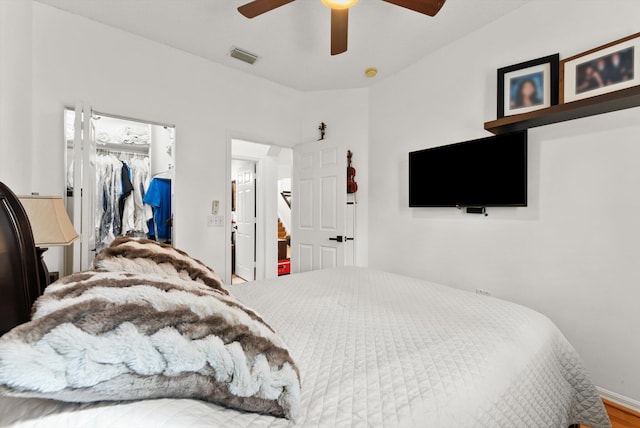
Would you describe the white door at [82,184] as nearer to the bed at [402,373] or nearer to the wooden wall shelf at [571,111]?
the bed at [402,373]

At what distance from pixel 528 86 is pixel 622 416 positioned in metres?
2.13

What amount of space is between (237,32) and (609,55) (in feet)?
8.58

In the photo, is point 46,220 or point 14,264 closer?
point 14,264

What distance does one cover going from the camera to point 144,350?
49 centimetres

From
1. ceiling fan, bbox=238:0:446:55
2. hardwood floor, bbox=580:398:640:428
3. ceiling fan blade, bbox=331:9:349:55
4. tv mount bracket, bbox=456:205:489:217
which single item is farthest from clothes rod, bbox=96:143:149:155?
hardwood floor, bbox=580:398:640:428

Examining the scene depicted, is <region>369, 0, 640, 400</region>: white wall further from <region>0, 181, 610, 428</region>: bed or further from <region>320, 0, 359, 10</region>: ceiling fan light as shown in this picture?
<region>320, 0, 359, 10</region>: ceiling fan light

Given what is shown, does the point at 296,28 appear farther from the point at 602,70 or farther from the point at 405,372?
the point at 405,372

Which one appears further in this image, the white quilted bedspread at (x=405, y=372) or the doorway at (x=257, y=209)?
the doorway at (x=257, y=209)

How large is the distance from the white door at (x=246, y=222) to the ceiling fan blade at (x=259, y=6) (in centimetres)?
277

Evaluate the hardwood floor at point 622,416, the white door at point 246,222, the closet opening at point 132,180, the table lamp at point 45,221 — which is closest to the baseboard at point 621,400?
the hardwood floor at point 622,416

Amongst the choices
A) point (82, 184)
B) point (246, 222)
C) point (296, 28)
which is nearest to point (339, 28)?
point (296, 28)

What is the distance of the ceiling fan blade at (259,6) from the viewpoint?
169 cm

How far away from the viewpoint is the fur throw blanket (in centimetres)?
44

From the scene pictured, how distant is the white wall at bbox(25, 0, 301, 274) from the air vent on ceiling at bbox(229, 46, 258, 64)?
246mm
